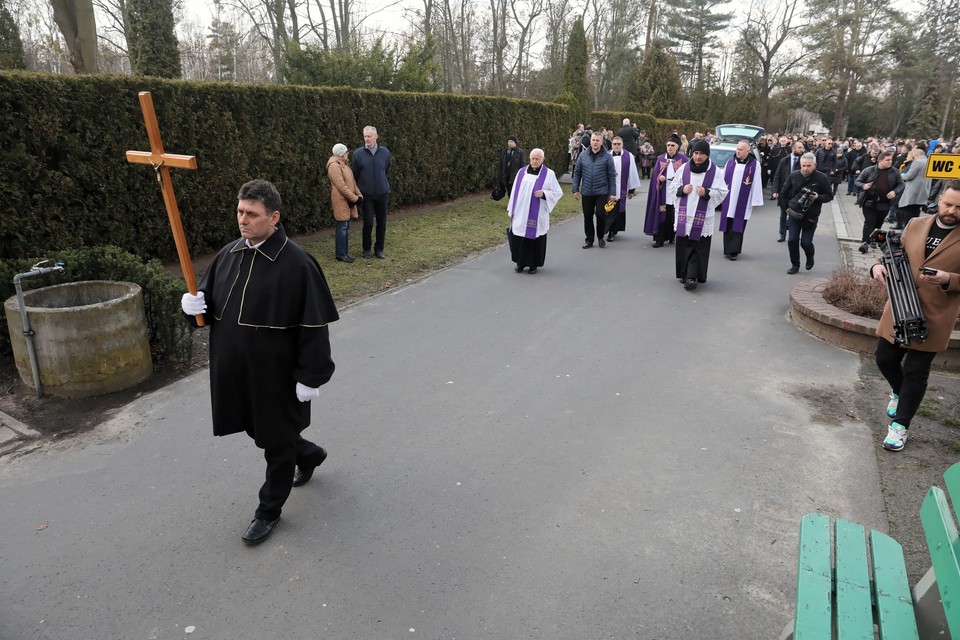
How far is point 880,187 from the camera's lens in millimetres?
10734

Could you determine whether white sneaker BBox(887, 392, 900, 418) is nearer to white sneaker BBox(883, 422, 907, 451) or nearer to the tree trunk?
white sneaker BBox(883, 422, 907, 451)

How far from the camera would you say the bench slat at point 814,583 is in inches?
82.7

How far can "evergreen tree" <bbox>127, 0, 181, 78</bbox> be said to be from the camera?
1672 centimetres

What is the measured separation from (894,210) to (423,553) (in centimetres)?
1229

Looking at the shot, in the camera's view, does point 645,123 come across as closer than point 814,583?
No

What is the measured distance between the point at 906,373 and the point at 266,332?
13.5ft

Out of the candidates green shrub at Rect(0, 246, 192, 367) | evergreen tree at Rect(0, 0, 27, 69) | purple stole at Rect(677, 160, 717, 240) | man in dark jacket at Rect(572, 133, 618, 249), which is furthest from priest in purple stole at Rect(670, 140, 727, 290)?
evergreen tree at Rect(0, 0, 27, 69)

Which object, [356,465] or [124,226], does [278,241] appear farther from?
[124,226]

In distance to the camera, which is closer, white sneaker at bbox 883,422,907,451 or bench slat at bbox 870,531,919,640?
bench slat at bbox 870,531,919,640

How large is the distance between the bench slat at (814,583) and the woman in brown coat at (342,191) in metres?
8.59

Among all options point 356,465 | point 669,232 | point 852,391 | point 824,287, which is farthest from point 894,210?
point 356,465

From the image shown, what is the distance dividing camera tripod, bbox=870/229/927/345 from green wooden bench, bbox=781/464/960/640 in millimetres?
2214

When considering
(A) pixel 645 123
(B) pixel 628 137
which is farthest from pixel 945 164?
(A) pixel 645 123

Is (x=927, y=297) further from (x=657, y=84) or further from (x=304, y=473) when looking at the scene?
(x=657, y=84)
